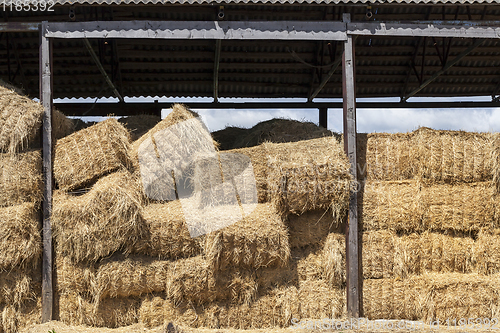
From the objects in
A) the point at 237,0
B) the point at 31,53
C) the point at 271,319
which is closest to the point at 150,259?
the point at 271,319

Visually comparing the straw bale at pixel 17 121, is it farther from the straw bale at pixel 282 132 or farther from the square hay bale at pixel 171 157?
the straw bale at pixel 282 132

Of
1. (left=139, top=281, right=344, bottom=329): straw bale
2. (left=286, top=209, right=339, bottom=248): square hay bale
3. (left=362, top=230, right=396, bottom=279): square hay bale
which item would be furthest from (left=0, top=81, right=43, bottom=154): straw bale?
(left=362, top=230, right=396, bottom=279): square hay bale

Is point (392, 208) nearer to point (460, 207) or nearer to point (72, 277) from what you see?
point (460, 207)

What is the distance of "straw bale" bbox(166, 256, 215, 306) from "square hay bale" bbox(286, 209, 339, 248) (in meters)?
1.49

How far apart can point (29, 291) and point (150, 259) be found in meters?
1.88

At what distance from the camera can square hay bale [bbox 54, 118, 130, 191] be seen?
257 inches

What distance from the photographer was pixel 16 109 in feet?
21.2

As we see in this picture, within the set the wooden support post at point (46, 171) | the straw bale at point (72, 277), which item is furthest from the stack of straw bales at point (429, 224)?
the wooden support post at point (46, 171)

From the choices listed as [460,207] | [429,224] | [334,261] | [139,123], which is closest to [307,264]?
[334,261]

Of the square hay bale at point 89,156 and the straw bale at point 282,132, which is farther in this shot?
the straw bale at point 282,132

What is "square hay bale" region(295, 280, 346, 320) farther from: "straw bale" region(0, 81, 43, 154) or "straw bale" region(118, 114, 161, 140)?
"straw bale" region(0, 81, 43, 154)

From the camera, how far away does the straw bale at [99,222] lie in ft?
19.9

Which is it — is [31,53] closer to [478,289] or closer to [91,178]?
[91,178]

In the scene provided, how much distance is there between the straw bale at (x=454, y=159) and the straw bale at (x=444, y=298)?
1.67m
